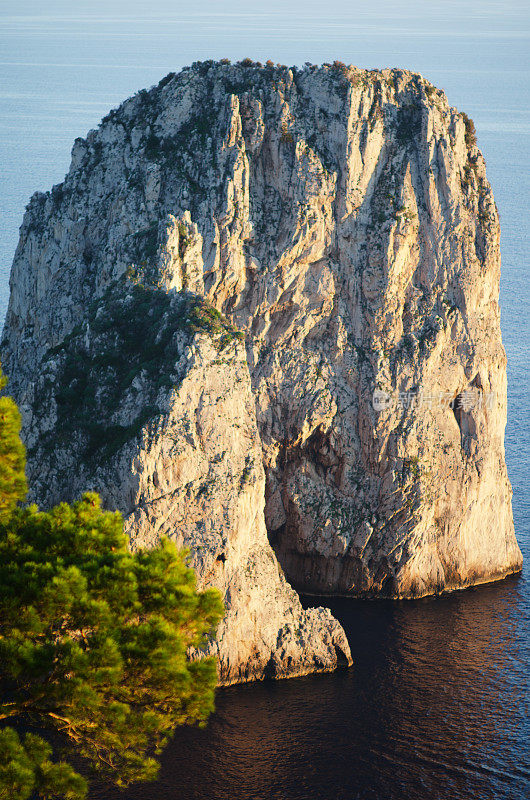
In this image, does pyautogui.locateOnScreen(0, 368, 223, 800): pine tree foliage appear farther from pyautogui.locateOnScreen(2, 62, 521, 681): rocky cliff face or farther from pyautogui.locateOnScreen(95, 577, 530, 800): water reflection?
pyautogui.locateOnScreen(2, 62, 521, 681): rocky cliff face

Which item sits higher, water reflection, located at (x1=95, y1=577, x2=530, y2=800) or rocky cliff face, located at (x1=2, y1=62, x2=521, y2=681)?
rocky cliff face, located at (x1=2, y1=62, x2=521, y2=681)

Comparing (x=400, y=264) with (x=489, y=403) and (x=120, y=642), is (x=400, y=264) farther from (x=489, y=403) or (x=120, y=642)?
(x=120, y=642)

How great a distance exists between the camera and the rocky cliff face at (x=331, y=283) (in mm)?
72125

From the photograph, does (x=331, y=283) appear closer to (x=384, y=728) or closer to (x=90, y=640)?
(x=384, y=728)

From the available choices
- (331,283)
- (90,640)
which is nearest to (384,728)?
(90,640)

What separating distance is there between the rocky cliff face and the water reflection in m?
8.10

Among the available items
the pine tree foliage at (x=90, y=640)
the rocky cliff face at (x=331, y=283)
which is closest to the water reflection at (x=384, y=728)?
the rocky cliff face at (x=331, y=283)

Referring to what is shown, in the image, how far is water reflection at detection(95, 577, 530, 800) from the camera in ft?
168

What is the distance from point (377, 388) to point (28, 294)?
90.0ft

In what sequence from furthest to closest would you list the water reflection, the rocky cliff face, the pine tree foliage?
the rocky cliff face, the water reflection, the pine tree foliage

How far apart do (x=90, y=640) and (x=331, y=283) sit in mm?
45584

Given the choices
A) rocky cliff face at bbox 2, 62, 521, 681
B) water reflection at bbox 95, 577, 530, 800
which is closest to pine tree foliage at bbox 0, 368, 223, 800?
water reflection at bbox 95, 577, 530, 800

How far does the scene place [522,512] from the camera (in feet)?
277

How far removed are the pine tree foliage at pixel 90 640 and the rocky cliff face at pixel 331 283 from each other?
35518 mm
